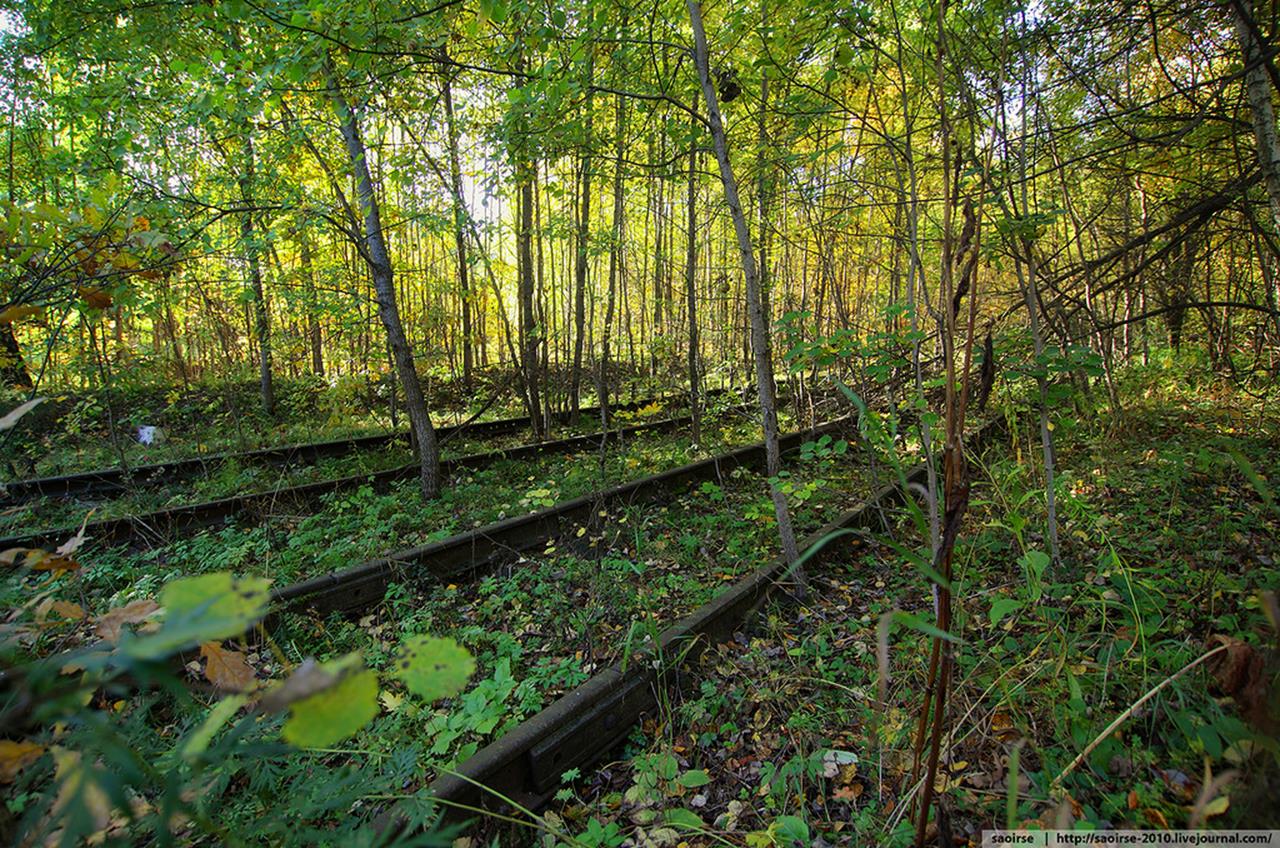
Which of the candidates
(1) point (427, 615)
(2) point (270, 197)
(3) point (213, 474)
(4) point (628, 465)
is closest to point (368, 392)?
(3) point (213, 474)

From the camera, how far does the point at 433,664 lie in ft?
2.30

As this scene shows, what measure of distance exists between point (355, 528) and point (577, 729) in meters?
3.69

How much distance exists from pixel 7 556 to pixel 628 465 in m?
5.62

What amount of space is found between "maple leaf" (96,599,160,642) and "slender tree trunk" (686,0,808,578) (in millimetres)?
2865

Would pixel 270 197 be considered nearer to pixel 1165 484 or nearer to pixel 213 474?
pixel 213 474

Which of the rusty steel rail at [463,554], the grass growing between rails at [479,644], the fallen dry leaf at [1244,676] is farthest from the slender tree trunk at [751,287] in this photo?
the fallen dry leaf at [1244,676]

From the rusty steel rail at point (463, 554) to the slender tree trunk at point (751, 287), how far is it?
1700 mm

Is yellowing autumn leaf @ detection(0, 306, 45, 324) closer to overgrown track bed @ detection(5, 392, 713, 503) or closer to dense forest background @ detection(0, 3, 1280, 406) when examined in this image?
dense forest background @ detection(0, 3, 1280, 406)

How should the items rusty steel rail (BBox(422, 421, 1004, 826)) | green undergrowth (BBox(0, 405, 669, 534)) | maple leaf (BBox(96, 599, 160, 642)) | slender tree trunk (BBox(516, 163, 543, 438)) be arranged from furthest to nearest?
slender tree trunk (BBox(516, 163, 543, 438)), green undergrowth (BBox(0, 405, 669, 534)), rusty steel rail (BBox(422, 421, 1004, 826)), maple leaf (BBox(96, 599, 160, 642))

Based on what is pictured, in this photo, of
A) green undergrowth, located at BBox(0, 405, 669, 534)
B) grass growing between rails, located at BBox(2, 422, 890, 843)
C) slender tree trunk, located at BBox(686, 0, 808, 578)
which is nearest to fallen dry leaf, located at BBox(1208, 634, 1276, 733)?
grass growing between rails, located at BBox(2, 422, 890, 843)

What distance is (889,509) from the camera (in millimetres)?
4590

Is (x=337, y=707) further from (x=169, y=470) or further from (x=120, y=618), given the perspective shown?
(x=169, y=470)

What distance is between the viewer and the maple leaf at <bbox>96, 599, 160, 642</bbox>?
0.93 metres

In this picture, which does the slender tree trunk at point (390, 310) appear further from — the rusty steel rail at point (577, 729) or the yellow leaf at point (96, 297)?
the yellow leaf at point (96, 297)
